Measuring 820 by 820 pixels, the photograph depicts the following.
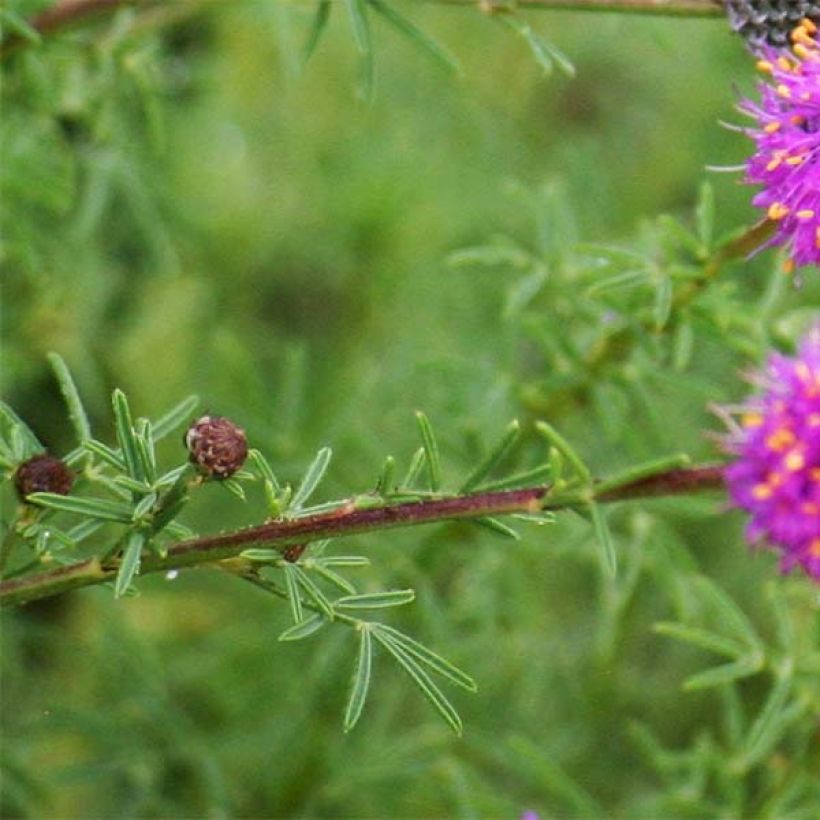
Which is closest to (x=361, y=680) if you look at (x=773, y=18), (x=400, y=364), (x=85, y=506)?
(x=85, y=506)

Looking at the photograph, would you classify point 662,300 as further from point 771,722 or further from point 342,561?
point 342,561

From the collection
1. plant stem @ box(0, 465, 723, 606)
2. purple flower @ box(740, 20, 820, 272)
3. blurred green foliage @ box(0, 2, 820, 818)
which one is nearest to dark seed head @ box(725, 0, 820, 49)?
purple flower @ box(740, 20, 820, 272)

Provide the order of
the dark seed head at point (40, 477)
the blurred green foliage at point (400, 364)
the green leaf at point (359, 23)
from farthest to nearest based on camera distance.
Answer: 1. the blurred green foliage at point (400, 364)
2. the green leaf at point (359, 23)
3. the dark seed head at point (40, 477)

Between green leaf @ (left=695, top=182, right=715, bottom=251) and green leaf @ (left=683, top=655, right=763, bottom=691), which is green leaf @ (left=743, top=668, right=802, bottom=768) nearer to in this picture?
green leaf @ (left=683, top=655, right=763, bottom=691)

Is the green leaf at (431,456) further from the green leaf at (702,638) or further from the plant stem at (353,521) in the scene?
the green leaf at (702,638)

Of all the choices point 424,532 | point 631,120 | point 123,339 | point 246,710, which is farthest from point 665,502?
point 631,120

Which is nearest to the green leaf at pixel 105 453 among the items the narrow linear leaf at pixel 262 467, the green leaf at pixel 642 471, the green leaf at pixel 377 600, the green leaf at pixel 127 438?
the green leaf at pixel 127 438
